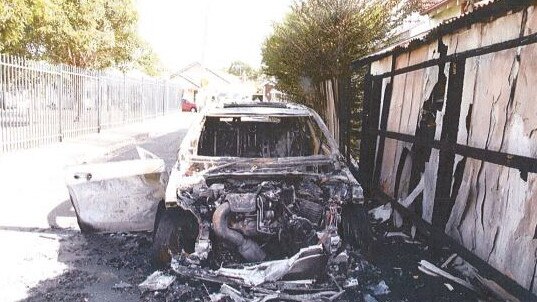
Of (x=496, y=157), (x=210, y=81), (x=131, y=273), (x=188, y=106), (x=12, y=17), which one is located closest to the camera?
(x=496, y=157)

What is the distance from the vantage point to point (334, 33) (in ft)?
38.3

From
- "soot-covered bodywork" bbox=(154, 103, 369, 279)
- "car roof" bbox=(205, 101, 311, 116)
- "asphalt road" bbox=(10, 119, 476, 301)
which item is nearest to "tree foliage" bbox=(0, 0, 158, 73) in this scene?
"car roof" bbox=(205, 101, 311, 116)

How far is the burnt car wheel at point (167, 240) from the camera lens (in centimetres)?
425

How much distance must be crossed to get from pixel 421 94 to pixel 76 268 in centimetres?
440

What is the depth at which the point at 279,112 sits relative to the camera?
5332 millimetres

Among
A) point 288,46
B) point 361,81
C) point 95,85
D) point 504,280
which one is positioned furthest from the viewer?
point 95,85

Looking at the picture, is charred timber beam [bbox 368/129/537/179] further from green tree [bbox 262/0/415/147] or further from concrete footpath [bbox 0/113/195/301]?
green tree [bbox 262/0/415/147]

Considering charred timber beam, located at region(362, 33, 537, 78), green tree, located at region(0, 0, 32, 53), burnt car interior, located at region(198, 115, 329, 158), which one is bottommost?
burnt car interior, located at region(198, 115, 329, 158)

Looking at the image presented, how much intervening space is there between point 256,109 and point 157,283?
243 centimetres

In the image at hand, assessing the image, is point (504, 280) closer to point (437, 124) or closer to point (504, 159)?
point (504, 159)

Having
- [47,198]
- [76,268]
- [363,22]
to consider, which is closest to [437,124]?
[76,268]

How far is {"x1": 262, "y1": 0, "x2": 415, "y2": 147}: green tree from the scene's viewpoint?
1146cm

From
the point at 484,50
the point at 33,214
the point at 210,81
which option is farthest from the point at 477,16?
the point at 210,81

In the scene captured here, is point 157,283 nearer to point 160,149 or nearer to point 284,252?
point 284,252
